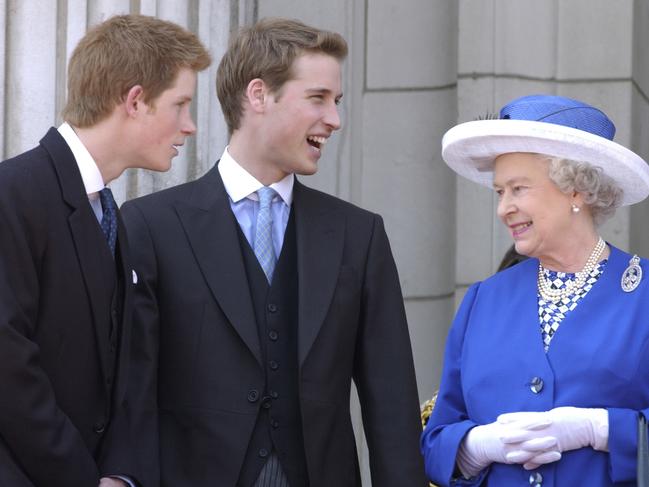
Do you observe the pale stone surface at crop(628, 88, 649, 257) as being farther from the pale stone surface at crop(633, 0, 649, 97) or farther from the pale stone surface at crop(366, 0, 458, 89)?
the pale stone surface at crop(366, 0, 458, 89)

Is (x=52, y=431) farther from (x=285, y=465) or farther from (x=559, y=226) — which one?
(x=559, y=226)

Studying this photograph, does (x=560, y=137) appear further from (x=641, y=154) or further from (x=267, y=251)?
(x=641, y=154)

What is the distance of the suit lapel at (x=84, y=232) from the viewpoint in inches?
150

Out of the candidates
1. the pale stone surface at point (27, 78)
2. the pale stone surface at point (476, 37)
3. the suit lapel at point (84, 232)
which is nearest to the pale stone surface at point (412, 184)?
the pale stone surface at point (476, 37)

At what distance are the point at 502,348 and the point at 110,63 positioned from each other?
4.17 feet

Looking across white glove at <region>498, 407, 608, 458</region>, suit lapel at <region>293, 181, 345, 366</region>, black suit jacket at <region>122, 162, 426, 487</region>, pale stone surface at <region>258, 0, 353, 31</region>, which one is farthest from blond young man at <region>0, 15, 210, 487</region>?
pale stone surface at <region>258, 0, 353, 31</region>

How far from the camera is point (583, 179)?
4.20 metres

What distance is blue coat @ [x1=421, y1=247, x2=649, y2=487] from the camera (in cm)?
402

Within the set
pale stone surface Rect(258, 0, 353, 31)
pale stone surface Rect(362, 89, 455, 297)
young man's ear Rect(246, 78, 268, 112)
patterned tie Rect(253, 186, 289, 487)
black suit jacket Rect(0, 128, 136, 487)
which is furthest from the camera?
pale stone surface Rect(362, 89, 455, 297)

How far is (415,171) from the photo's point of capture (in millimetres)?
6219

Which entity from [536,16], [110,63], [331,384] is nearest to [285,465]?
[331,384]

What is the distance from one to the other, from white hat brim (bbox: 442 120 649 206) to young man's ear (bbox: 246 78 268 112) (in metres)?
0.58

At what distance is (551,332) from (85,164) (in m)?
1.29

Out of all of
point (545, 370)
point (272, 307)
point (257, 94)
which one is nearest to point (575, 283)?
point (545, 370)
